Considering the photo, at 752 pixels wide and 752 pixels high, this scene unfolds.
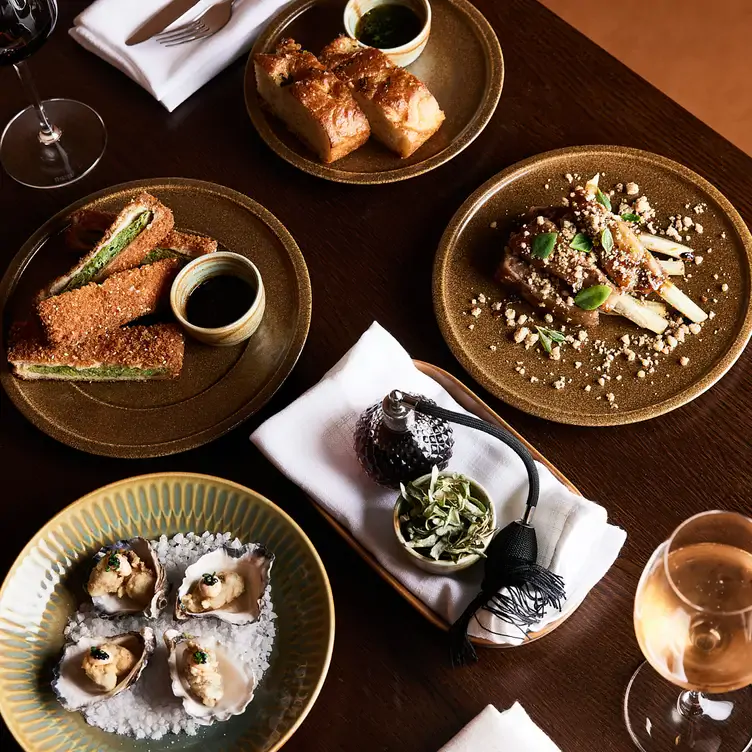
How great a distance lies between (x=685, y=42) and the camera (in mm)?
2902

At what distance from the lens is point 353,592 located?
1.32 m

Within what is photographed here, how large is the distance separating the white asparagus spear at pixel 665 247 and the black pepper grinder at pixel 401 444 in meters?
0.48

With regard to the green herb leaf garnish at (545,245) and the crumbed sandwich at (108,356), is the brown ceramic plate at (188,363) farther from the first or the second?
the green herb leaf garnish at (545,245)

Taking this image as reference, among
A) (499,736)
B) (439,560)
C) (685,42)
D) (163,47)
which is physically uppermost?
(163,47)

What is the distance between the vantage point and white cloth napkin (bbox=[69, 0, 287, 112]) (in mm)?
1749

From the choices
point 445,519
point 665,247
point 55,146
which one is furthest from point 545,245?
point 55,146

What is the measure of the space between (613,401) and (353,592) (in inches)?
19.1

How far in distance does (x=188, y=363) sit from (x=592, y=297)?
66 centimetres

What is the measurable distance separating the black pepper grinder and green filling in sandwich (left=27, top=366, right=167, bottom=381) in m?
0.39

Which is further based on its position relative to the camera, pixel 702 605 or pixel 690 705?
pixel 690 705

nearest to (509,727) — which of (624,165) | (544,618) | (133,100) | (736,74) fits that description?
(544,618)

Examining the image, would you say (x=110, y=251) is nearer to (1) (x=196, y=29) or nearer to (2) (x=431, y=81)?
(1) (x=196, y=29)

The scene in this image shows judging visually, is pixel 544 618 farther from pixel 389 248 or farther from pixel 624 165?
pixel 624 165

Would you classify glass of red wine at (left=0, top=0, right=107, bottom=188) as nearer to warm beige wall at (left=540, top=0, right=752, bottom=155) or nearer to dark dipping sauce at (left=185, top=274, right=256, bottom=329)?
dark dipping sauce at (left=185, top=274, right=256, bottom=329)
